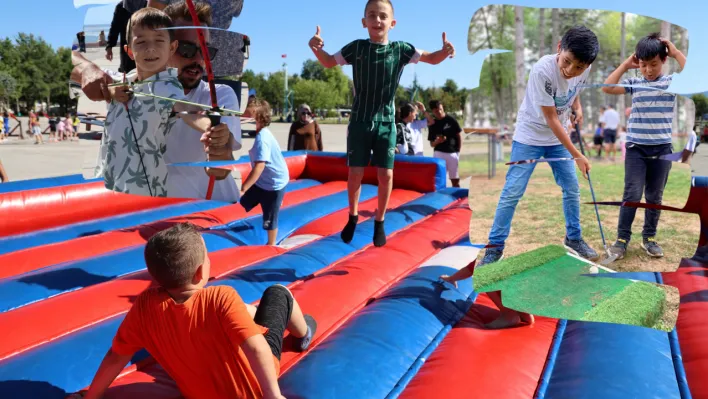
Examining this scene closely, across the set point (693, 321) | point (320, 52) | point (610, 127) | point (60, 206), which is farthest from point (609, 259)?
point (60, 206)

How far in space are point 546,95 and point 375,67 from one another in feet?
2.87

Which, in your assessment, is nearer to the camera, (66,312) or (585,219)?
(585,219)

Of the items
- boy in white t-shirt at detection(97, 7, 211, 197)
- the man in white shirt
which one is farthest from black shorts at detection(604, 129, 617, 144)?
boy in white t-shirt at detection(97, 7, 211, 197)

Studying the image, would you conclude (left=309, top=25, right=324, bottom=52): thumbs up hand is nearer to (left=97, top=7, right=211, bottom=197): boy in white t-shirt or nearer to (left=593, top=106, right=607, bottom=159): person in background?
(left=97, top=7, right=211, bottom=197): boy in white t-shirt

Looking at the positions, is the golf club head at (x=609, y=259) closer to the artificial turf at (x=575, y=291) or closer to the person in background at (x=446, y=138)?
the artificial turf at (x=575, y=291)

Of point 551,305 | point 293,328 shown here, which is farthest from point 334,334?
point 551,305

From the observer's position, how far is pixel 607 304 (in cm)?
243

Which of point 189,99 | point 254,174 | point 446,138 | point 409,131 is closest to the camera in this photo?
point 189,99

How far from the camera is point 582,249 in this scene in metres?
2.42

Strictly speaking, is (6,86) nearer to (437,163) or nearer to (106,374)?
(437,163)

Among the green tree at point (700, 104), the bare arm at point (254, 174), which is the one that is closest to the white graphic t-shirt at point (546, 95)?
the green tree at point (700, 104)

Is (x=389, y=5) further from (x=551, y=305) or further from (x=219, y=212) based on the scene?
(x=219, y=212)

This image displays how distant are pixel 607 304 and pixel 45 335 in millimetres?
2626

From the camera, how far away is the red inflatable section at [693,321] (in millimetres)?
2432
